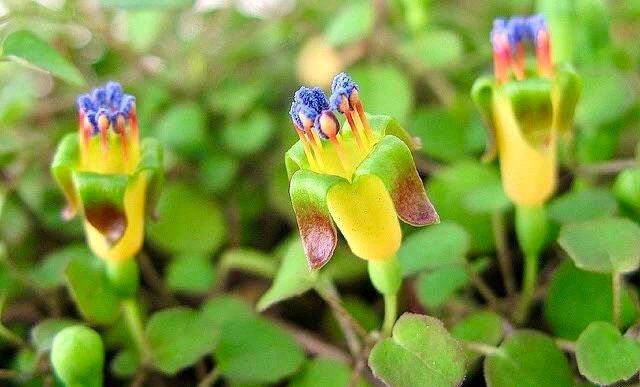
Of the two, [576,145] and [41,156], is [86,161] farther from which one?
[576,145]

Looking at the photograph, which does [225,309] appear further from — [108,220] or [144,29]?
[144,29]

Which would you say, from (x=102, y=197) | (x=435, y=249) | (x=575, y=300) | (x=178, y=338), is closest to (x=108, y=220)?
(x=102, y=197)

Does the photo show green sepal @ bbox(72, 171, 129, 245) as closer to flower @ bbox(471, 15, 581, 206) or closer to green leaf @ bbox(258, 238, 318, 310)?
green leaf @ bbox(258, 238, 318, 310)

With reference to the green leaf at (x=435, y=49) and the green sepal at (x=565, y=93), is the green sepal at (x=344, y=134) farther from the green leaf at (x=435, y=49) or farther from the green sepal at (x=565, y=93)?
the green leaf at (x=435, y=49)

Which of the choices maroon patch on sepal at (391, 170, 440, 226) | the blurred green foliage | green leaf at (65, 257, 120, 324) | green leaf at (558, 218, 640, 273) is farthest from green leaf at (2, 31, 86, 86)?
green leaf at (558, 218, 640, 273)

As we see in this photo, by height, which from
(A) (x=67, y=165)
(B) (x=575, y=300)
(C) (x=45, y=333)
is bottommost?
(B) (x=575, y=300)

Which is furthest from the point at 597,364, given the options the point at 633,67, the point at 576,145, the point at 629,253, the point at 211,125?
the point at 211,125
